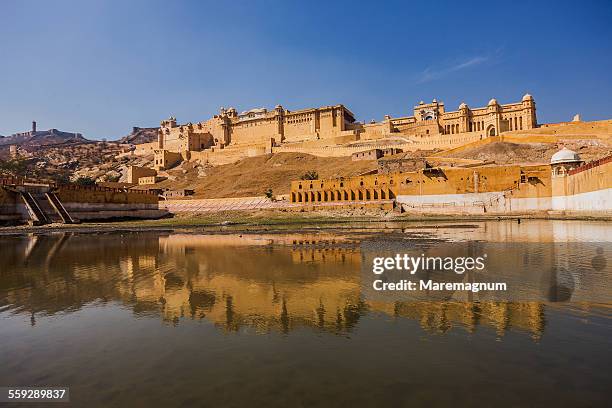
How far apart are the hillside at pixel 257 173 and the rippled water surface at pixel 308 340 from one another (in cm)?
5051

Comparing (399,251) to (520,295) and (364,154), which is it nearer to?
(520,295)

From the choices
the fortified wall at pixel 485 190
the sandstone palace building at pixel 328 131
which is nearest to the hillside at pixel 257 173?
the sandstone palace building at pixel 328 131

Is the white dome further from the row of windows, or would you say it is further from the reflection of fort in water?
the reflection of fort in water

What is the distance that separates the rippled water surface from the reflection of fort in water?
6cm

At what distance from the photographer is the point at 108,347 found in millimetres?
6281

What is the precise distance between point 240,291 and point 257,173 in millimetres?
66410

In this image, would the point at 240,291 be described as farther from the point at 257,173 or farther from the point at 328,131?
the point at 328,131

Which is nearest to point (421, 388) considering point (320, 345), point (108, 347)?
point (320, 345)

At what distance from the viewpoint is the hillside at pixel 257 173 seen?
215 ft

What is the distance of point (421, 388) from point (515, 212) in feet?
140

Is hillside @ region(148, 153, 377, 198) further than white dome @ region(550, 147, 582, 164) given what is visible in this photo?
Answer: Yes

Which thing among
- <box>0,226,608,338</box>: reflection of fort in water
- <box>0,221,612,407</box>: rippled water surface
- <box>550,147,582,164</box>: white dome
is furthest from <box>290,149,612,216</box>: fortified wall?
<box>0,226,608,338</box>: reflection of fort in water

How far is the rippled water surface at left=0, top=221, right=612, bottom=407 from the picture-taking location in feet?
15.0

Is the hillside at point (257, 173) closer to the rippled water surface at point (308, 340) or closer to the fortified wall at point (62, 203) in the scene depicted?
the fortified wall at point (62, 203)
